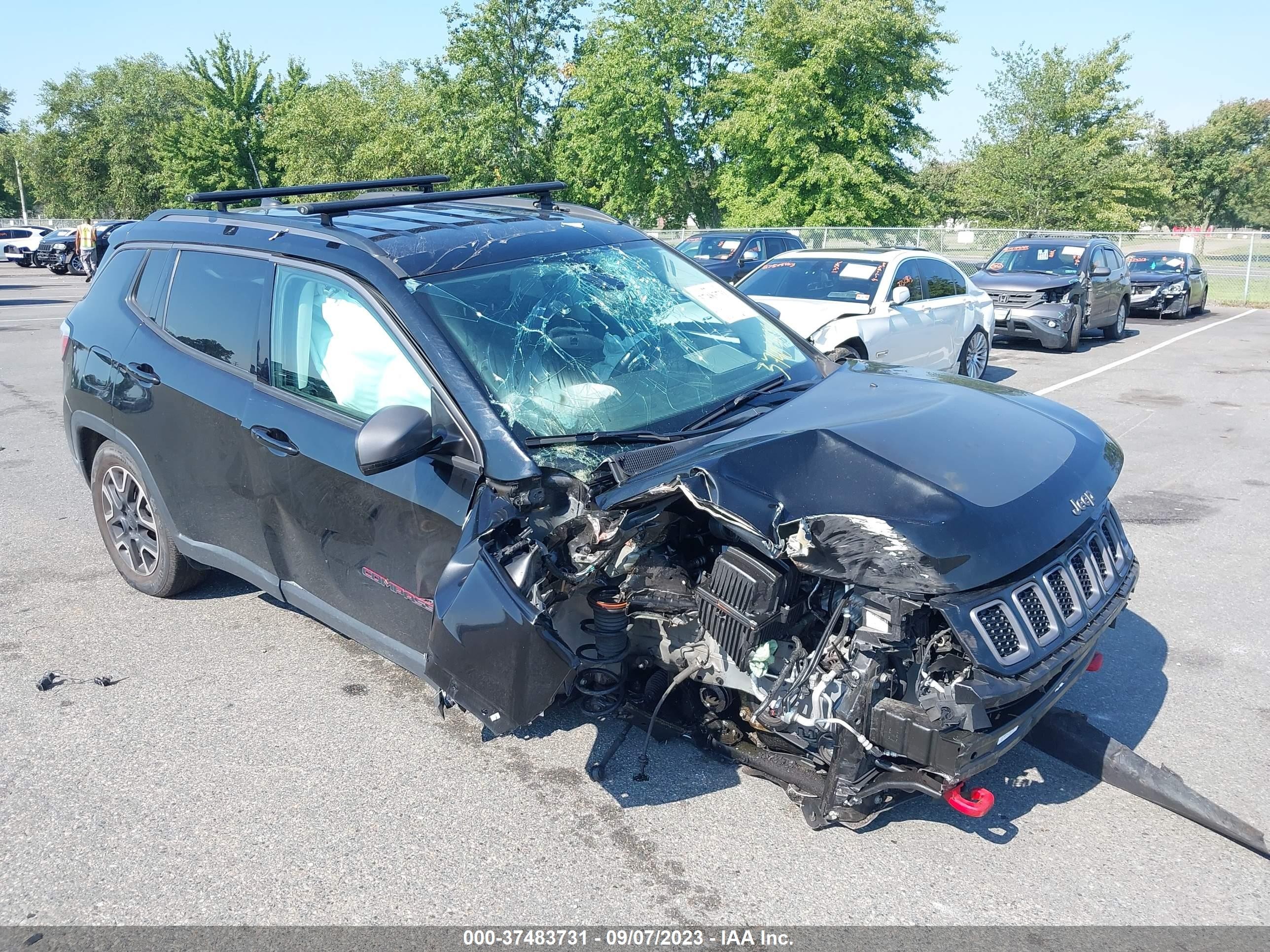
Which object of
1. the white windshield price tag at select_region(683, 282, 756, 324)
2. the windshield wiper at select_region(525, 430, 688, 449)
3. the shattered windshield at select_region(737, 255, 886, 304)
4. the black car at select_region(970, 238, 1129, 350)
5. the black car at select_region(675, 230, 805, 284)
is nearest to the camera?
the windshield wiper at select_region(525, 430, 688, 449)

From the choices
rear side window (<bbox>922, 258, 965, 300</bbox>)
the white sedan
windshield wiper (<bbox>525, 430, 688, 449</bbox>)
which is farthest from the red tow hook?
rear side window (<bbox>922, 258, 965, 300</bbox>)

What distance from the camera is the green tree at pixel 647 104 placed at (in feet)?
122

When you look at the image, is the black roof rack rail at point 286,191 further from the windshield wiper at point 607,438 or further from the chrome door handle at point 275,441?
the windshield wiper at point 607,438

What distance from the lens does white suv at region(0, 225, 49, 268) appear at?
42.3 metres

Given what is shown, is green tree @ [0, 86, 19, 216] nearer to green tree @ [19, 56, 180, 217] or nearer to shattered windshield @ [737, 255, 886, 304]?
green tree @ [19, 56, 180, 217]

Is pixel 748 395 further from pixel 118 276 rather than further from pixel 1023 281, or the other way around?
pixel 1023 281

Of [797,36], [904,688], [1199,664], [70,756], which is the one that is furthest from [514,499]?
[797,36]

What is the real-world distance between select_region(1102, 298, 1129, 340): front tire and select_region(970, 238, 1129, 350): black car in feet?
0.06

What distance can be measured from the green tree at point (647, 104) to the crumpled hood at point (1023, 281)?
79.8 ft

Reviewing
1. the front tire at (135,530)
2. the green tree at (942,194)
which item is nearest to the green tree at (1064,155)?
the green tree at (942,194)

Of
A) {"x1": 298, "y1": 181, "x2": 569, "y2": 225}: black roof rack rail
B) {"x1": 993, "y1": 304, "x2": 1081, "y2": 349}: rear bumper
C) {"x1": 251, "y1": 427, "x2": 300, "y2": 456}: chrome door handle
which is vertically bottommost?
{"x1": 993, "y1": 304, "x2": 1081, "y2": 349}: rear bumper

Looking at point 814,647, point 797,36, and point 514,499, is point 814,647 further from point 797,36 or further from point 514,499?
point 797,36

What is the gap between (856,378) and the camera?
412 cm

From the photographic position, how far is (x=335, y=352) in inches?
148
